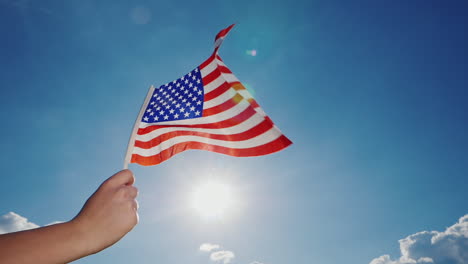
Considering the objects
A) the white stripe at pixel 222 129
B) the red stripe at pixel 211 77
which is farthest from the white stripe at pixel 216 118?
the red stripe at pixel 211 77

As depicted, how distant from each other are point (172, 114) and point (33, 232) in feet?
17.7

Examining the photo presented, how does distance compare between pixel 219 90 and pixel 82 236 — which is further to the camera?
pixel 219 90

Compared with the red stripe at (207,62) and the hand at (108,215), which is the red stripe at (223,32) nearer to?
the red stripe at (207,62)

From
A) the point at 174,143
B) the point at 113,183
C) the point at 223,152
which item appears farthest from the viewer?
the point at 174,143

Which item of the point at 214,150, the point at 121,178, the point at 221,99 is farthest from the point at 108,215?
the point at 221,99

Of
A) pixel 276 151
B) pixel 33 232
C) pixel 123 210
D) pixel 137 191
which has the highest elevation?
pixel 276 151

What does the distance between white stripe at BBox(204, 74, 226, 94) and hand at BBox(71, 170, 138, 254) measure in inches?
186

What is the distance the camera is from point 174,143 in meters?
7.25

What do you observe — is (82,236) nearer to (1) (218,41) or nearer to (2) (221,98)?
(2) (221,98)

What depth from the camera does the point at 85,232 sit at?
6.77ft

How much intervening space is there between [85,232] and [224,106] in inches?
201

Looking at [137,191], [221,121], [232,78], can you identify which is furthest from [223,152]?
[137,191]

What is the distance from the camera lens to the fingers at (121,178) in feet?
8.27

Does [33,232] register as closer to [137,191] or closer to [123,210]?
[123,210]
